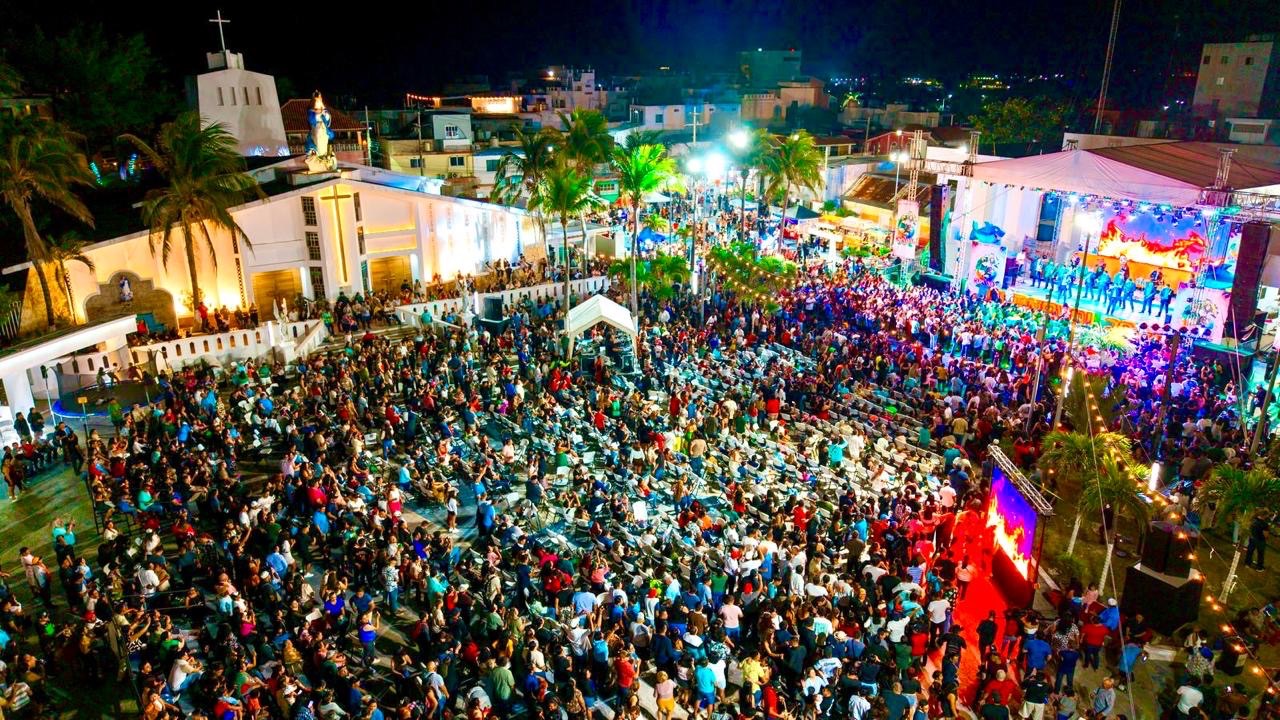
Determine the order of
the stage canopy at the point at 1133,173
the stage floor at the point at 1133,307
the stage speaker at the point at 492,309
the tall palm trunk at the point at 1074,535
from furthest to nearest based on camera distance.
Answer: the stage speaker at the point at 492,309
the stage floor at the point at 1133,307
the stage canopy at the point at 1133,173
the tall palm trunk at the point at 1074,535

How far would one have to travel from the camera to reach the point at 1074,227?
32688 mm

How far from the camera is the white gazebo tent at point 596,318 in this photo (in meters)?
23.3

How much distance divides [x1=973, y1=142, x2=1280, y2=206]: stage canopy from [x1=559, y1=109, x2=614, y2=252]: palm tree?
1476 centimetres

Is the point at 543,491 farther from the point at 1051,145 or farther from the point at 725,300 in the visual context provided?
the point at 1051,145

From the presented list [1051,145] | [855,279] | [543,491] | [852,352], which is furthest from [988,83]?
[543,491]

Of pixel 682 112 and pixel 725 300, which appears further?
pixel 682 112

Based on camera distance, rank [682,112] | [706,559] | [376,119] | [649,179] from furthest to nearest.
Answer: [682,112], [376,119], [649,179], [706,559]

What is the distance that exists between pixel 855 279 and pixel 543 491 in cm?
2089

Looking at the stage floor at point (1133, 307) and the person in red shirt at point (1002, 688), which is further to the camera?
the stage floor at point (1133, 307)

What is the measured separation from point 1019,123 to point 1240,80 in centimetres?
1399

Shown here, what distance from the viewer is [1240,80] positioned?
5072cm

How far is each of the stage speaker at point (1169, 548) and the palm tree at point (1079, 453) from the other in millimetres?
1364

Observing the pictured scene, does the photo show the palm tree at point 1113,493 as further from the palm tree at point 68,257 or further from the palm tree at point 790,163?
the palm tree at point 790,163

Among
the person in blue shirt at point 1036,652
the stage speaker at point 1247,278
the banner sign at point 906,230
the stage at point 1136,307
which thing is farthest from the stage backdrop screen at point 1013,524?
the banner sign at point 906,230
